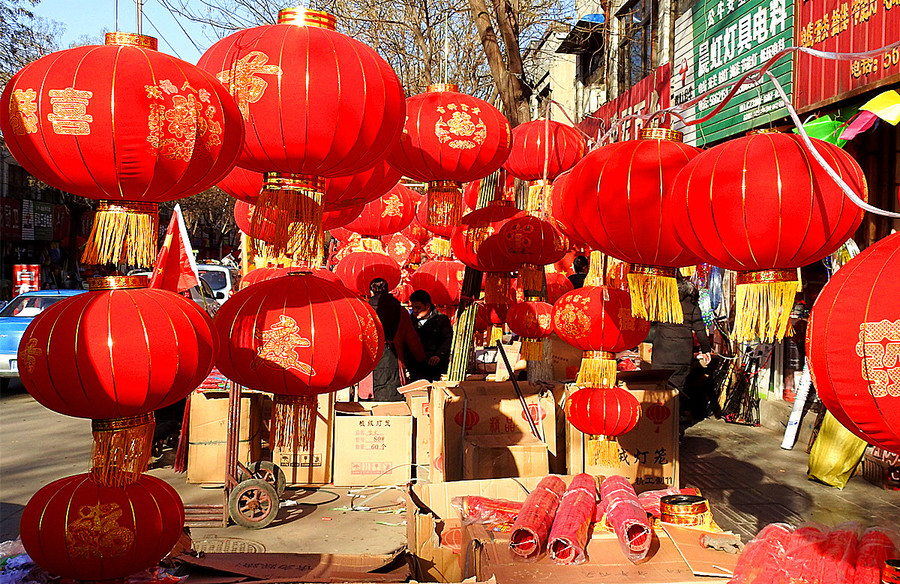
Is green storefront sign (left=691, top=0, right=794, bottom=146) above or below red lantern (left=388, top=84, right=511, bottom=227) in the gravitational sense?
above

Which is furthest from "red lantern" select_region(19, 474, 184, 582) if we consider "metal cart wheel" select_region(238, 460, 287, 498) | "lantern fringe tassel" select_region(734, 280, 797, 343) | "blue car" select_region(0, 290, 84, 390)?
"blue car" select_region(0, 290, 84, 390)

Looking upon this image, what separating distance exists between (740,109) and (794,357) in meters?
3.03

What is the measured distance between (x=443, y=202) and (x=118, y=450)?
2350 mm

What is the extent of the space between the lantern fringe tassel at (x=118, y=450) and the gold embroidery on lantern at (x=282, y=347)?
49 cm

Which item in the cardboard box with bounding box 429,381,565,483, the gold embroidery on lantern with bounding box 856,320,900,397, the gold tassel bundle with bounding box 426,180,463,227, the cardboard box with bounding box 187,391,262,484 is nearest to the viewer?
the gold embroidery on lantern with bounding box 856,320,900,397

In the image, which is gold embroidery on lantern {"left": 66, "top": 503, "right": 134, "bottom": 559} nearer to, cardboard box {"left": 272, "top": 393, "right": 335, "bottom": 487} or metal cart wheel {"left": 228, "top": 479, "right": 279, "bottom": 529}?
metal cart wheel {"left": 228, "top": 479, "right": 279, "bottom": 529}

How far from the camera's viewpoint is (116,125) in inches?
94.6

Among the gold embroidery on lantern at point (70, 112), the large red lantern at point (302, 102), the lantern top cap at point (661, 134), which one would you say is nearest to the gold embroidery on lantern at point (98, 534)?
the large red lantern at point (302, 102)

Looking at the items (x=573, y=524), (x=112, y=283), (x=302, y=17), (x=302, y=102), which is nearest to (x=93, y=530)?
(x=112, y=283)

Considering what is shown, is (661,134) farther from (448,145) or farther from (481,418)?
(481,418)

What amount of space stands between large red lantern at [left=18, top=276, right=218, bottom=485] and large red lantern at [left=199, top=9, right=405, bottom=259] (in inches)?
24.9

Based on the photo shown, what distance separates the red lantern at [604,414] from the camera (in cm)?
455

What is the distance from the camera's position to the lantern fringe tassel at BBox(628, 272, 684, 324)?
3.59 metres

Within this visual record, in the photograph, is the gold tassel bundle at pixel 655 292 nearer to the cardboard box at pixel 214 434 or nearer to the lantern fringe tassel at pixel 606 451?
the lantern fringe tassel at pixel 606 451
